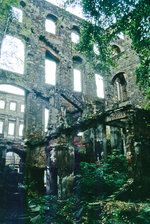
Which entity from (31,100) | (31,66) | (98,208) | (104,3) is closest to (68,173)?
(98,208)

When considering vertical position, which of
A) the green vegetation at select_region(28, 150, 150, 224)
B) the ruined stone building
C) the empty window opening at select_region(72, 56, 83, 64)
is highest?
the empty window opening at select_region(72, 56, 83, 64)

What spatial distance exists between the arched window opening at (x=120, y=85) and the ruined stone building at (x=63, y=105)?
84 millimetres

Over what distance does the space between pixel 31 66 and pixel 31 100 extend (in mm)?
2689

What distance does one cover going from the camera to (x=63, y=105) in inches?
499

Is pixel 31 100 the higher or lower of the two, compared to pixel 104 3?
lower

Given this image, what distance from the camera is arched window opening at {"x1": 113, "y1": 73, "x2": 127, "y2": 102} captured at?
14564mm

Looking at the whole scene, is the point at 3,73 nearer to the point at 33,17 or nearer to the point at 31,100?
the point at 31,100

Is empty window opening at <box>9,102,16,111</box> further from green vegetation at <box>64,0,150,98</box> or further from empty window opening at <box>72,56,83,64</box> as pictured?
green vegetation at <box>64,0,150,98</box>

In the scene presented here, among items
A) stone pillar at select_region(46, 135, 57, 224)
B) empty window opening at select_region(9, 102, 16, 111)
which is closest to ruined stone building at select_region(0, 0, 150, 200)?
stone pillar at select_region(46, 135, 57, 224)

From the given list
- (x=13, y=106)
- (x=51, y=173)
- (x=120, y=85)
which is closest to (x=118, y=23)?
(x=51, y=173)

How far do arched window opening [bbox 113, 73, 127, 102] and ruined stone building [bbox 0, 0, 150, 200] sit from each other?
84 mm

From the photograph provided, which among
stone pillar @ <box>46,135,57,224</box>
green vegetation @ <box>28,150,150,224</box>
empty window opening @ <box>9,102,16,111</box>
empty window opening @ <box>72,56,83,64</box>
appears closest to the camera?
green vegetation @ <box>28,150,150,224</box>

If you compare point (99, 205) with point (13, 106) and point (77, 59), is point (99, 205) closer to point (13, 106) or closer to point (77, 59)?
point (77, 59)

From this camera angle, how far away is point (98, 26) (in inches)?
305
